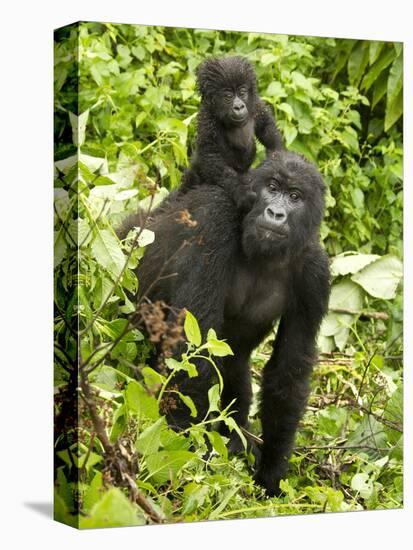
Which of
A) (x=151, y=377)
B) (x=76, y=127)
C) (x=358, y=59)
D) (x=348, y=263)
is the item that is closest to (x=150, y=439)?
(x=151, y=377)

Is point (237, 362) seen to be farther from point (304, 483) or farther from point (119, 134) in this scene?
point (119, 134)

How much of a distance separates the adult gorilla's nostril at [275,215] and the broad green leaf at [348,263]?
856 mm

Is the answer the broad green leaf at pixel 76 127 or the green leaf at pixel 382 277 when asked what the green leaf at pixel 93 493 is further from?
the green leaf at pixel 382 277

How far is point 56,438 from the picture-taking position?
12.8ft

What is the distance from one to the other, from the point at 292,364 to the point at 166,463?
2.89 feet

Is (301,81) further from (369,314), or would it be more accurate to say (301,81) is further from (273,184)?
(369,314)

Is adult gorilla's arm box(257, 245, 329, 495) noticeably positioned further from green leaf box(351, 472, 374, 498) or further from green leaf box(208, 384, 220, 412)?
green leaf box(208, 384, 220, 412)

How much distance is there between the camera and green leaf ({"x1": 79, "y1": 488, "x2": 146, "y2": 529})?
11.6 ft

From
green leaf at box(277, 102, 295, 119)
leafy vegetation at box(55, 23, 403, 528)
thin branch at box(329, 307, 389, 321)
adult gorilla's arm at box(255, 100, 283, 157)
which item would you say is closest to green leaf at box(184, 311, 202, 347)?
leafy vegetation at box(55, 23, 403, 528)

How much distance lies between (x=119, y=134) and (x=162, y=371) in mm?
1312

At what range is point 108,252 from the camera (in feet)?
13.2

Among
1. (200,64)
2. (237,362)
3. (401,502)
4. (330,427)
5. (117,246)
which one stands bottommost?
(401,502)

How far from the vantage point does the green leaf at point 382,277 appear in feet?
16.2
